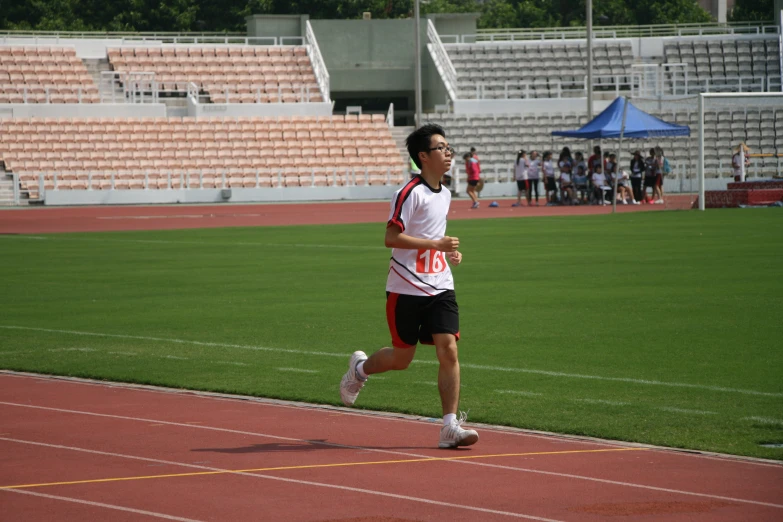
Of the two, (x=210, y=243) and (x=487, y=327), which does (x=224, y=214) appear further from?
(x=487, y=327)

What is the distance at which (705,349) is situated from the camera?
1101 cm

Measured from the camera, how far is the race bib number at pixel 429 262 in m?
7.77

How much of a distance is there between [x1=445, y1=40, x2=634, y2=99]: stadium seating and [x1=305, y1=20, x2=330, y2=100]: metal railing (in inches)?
234

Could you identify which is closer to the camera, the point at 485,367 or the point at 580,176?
the point at 485,367

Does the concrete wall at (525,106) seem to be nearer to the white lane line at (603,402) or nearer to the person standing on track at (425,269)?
the white lane line at (603,402)

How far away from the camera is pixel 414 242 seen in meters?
7.66

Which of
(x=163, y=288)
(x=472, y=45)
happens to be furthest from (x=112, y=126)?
(x=163, y=288)

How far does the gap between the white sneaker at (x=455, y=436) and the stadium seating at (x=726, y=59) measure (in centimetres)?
5211

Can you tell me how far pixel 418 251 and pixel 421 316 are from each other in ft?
1.27

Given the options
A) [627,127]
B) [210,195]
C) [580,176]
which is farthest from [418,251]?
[210,195]

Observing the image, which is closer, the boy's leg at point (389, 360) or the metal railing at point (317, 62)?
the boy's leg at point (389, 360)

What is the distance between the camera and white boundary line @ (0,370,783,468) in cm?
718

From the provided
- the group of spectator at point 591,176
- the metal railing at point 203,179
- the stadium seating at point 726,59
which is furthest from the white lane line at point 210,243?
the stadium seating at point 726,59

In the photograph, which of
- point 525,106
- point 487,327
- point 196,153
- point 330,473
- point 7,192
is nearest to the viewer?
point 330,473
